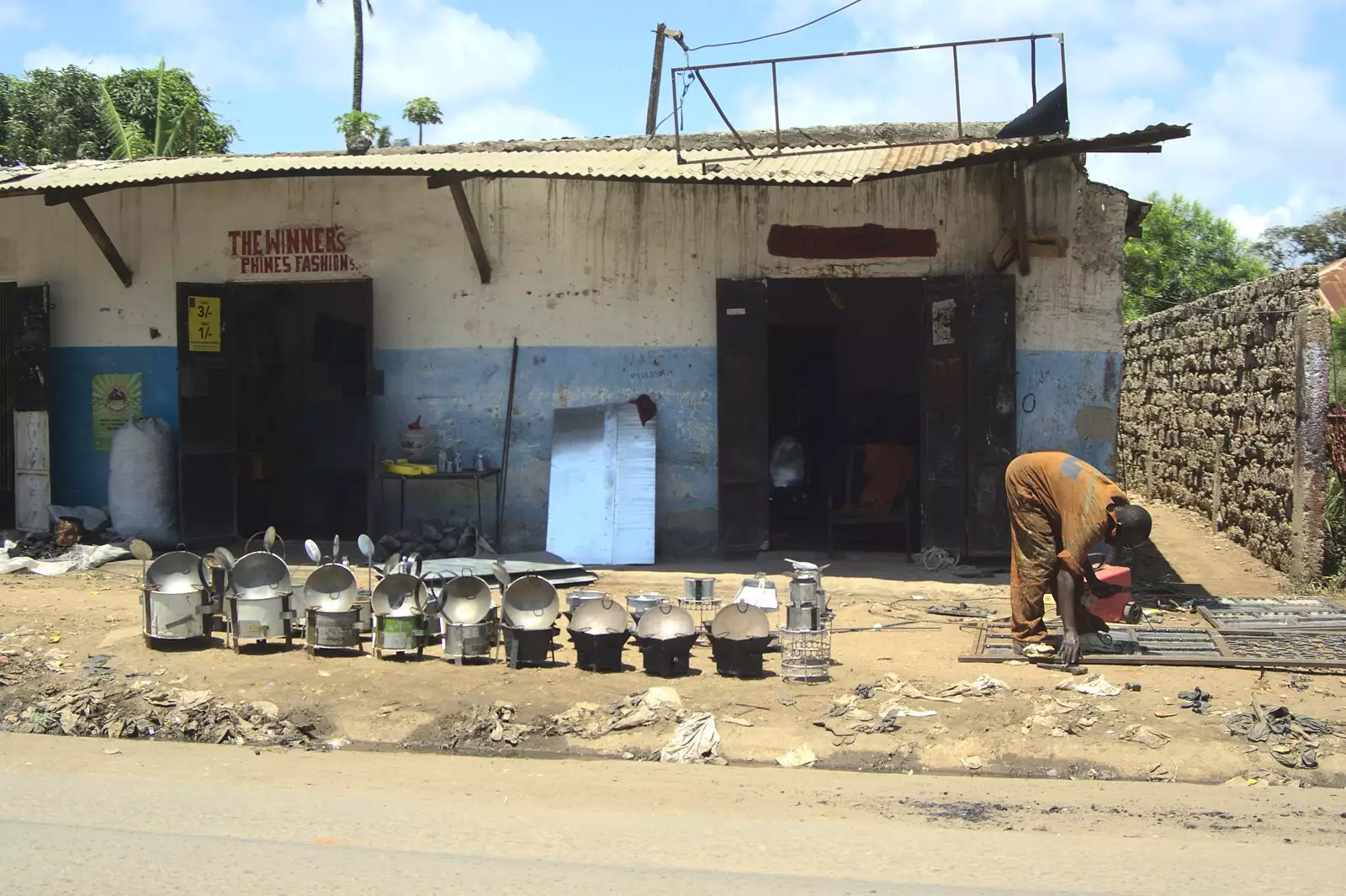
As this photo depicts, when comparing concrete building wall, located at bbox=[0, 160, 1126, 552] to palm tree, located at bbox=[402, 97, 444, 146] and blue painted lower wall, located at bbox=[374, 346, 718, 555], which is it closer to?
blue painted lower wall, located at bbox=[374, 346, 718, 555]

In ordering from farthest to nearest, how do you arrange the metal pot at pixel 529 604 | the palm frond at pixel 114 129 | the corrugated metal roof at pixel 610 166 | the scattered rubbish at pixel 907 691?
the palm frond at pixel 114 129 → the corrugated metal roof at pixel 610 166 → the metal pot at pixel 529 604 → the scattered rubbish at pixel 907 691

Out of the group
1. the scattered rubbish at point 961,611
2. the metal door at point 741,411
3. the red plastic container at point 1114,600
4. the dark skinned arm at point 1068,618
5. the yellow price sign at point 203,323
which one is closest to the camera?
the dark skinned arm at point 1068,618

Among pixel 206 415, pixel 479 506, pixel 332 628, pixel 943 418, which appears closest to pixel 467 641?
pixel 332 628

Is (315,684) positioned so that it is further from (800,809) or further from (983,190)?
(983,190)

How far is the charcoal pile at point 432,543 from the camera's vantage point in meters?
10.8

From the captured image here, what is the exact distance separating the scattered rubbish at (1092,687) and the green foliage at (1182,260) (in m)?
17.8

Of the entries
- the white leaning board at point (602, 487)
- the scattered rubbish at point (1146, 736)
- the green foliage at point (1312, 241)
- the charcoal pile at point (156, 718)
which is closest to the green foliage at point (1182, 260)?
the green foliage at point (1312, 241)

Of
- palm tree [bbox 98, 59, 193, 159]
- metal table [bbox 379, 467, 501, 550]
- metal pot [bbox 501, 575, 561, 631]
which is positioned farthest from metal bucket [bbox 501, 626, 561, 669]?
palm tree [bbox 98, 59, 193, 159]

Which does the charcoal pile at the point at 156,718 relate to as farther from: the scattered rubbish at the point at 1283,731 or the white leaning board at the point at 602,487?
Answer: the scattered rubbish at the point at 1283,731

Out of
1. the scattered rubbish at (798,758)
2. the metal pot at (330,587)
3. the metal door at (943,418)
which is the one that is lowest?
the scattered rubbish at (798,758)

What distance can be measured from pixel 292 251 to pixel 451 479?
273 cm

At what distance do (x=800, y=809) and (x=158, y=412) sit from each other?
903 cm

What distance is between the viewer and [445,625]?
7500 mm

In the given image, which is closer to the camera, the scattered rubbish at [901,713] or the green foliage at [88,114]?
the scattered rubbish at [901,713]
